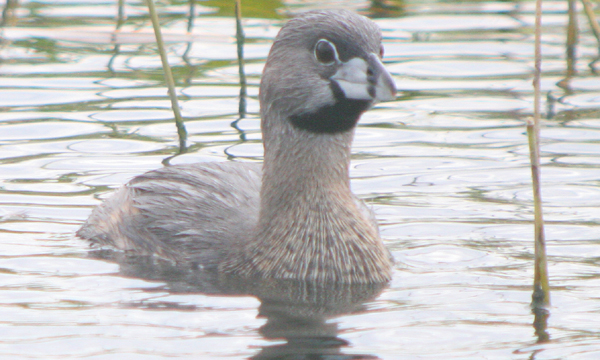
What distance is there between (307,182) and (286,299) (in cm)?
85

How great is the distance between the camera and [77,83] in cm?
1175

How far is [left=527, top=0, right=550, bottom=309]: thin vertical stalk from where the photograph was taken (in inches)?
210

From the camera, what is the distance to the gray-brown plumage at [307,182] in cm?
639

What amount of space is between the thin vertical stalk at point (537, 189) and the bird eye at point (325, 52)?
1.34m

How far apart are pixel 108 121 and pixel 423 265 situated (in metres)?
4.48

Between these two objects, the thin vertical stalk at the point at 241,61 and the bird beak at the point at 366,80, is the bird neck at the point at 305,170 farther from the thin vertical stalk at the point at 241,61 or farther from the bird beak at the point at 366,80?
the thin vertical stalk at the point at 241,61

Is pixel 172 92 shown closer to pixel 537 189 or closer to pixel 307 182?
pixel 307 182

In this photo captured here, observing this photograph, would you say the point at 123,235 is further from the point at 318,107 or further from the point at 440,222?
the point at 440,222

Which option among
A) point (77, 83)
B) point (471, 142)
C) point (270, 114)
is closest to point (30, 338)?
point (270, 114)

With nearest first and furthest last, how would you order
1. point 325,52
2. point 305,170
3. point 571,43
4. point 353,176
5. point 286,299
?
point 286,299 → point 325,52 → point 305,170 → point 353,176 → point 571,43

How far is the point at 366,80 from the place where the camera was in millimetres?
6266

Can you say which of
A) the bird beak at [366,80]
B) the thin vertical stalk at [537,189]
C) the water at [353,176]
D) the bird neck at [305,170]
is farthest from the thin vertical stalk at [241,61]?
the thin vertical stalk at [537,189]

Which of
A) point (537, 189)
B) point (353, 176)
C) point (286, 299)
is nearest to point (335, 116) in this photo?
point (286, 299)

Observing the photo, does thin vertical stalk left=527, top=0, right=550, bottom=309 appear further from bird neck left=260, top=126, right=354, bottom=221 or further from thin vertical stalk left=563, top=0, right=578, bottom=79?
thin vertical stalk left=563, top=0, right=578, bottom=79
